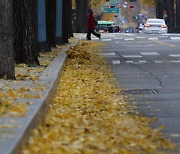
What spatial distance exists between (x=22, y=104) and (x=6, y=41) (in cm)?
508

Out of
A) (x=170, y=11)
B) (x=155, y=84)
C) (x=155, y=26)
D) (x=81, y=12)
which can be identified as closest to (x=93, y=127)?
Result: (x=155, y=84)

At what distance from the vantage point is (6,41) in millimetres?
13953

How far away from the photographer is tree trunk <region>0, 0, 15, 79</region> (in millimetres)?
13766

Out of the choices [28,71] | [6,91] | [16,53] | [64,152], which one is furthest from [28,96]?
[16,53]

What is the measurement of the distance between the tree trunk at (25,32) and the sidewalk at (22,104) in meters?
2.56

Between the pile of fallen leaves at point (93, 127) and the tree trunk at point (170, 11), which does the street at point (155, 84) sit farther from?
the tree trunk at point (170, 11)

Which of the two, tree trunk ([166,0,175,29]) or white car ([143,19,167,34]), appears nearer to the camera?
white car ([143,19,167,34])

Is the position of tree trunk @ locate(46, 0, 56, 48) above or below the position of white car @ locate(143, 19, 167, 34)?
above

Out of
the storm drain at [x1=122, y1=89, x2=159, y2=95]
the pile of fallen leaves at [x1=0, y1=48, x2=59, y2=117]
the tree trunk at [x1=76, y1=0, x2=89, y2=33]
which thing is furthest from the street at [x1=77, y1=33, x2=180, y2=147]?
the tree trunk at [x1=76, y1=0, x2=89, y2=33]

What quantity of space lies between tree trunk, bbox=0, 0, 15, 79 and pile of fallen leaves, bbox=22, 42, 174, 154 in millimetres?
1042

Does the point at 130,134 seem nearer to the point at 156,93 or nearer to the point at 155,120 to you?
the point at 155,120

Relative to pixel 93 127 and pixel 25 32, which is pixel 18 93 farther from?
pixel 25 32

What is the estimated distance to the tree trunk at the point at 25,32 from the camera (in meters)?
18.2

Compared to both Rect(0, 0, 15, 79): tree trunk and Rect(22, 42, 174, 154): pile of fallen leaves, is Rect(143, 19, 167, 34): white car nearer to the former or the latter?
Rect(22, 42, 174, 154): pile of fallen leaves
